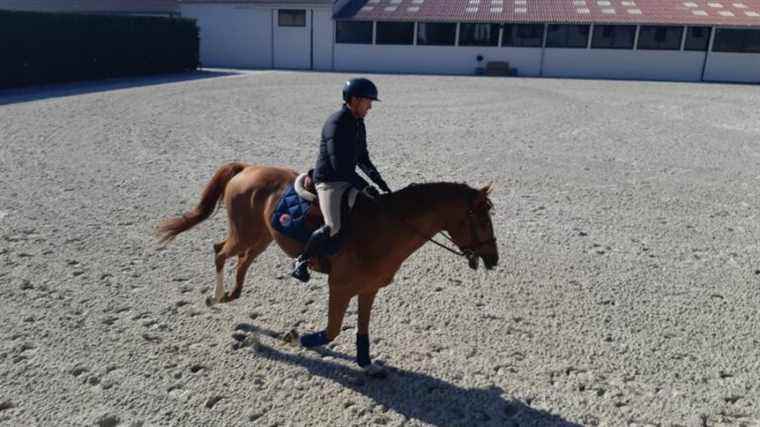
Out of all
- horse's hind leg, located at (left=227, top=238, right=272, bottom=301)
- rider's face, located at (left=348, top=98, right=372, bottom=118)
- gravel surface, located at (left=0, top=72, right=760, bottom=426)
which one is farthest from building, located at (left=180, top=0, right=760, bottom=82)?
rider's face, located at (left=348, top=98, right=372, bottom=118)

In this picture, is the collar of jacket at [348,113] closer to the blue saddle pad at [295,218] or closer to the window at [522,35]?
the blue saddle pad at [295,218]

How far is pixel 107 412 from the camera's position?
4230 millimetres

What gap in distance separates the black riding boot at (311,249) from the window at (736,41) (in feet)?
130

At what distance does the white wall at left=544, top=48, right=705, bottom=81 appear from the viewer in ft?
119

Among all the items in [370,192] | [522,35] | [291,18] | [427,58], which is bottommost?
[427,58]

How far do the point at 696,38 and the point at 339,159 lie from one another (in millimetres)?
39490

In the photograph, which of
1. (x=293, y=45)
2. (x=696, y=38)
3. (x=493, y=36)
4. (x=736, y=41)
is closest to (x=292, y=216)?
(x=493, y=36)

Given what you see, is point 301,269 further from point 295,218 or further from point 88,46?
point 88,46

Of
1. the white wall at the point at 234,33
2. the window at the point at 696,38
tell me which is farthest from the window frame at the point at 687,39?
the white wall at the point at 234,33

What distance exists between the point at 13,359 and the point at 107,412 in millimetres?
1253

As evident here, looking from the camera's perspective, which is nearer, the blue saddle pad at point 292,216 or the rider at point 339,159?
the rider at point 339,159

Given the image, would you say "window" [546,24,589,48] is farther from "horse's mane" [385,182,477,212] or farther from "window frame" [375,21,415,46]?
"horse's mane" [385,182,477,212]

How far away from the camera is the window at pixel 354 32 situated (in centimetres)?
4003

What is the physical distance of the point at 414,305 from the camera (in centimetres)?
616
